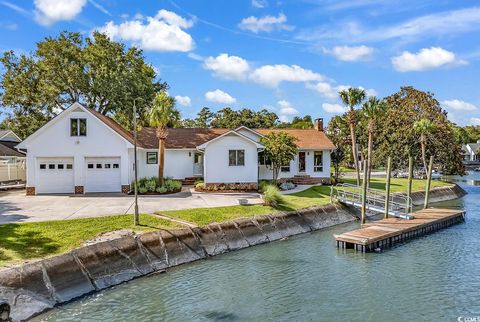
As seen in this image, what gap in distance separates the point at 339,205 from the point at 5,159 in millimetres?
31191

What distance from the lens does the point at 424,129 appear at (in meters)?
50.6

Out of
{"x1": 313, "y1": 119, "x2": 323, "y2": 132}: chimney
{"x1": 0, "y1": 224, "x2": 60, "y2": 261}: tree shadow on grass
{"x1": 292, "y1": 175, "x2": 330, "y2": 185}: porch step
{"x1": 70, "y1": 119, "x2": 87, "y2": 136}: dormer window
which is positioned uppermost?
{"x1": 313, "y1": 119, "x2": 323, "y2": 132}: chimney

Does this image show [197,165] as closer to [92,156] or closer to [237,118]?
[92,156]

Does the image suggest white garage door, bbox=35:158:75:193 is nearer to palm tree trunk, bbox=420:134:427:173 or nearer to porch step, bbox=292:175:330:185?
porch step, bbox=292:175:330:185

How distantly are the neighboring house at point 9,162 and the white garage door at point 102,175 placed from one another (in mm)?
9379

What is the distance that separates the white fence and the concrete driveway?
5.03 metres

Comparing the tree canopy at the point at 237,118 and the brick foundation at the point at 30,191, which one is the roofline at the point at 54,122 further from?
the tree canopy at the point at 237,118

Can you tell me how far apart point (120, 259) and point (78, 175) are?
1563cm

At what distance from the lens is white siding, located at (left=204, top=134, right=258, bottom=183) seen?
113ft

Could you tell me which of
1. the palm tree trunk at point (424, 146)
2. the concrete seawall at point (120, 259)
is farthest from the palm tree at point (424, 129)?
the concrete seawall at point (120, 259)

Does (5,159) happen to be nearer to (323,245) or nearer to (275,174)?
(275,174)

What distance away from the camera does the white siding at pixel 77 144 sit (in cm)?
3059

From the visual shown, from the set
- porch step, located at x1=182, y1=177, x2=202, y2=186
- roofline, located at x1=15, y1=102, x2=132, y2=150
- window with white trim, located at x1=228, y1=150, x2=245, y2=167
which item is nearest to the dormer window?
roofline, located at x1=15, y1=102, x2=132, y2=150

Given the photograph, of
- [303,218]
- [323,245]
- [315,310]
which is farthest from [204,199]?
[315,310]
